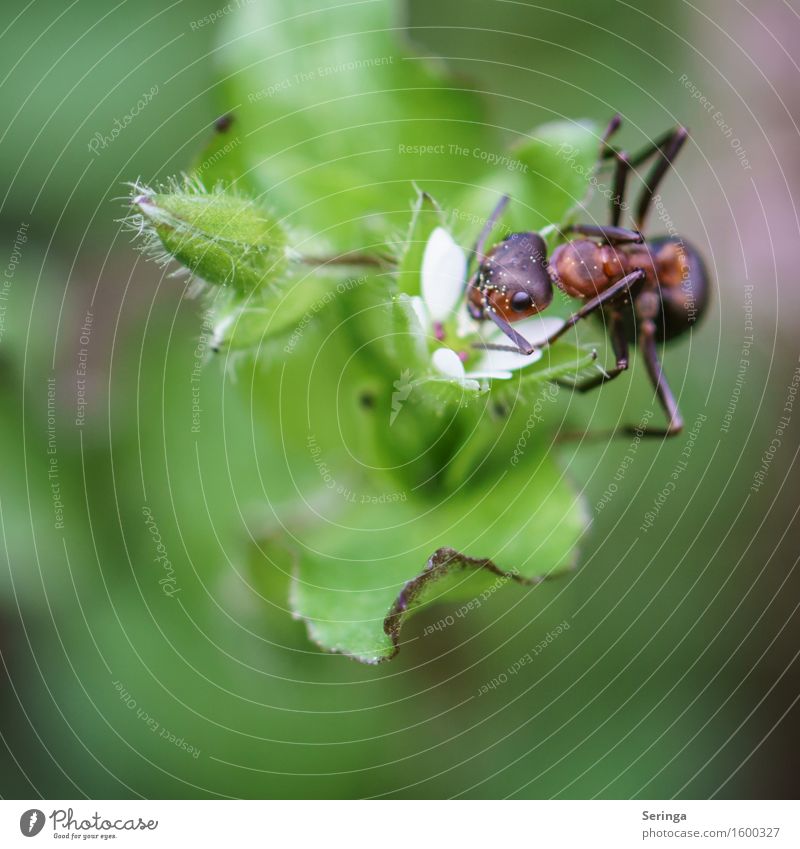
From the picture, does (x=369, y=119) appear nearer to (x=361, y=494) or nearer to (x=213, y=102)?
(x=213, y=102)

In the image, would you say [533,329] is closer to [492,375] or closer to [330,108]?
[492,375]

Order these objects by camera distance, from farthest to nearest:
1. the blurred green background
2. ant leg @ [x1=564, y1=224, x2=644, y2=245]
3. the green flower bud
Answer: the blurred green background
ant leg @ [x1=564, y1=224, x2=644, y2=245]
the green flower bud

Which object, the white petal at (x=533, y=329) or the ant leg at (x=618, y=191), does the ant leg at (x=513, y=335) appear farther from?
the ant leg at (x=618, y=191)

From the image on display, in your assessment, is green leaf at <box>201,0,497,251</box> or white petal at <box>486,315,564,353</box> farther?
green leaf at <box>201,0,497,251</box>

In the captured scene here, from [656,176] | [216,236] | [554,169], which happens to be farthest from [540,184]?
[216,236]

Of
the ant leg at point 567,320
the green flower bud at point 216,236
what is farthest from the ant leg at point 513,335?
the green flower bud at point 216,236

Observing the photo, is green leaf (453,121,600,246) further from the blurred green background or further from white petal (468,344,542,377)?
the blurred green background

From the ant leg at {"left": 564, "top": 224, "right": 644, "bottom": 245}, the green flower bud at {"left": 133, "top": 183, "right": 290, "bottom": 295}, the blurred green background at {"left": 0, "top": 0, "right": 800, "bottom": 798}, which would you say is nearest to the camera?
the green flower bud at {"left": 133, "top": 183, "right": 290, "bottom": 295}

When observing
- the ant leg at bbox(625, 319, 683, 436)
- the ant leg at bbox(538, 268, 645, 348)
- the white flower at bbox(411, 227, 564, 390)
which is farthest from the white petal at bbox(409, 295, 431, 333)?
the ant leg at bbox(625, 319, 683, 436)
